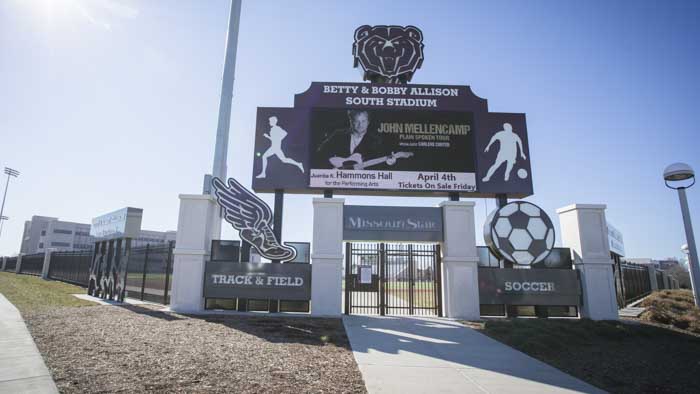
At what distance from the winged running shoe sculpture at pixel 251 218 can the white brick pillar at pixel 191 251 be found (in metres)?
0.78

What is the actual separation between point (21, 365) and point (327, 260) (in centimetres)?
766

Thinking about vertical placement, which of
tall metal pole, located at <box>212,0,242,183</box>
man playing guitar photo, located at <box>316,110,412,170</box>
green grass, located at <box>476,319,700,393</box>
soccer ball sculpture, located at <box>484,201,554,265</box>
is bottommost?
green grass, located at <box>476,319,700,393</box>

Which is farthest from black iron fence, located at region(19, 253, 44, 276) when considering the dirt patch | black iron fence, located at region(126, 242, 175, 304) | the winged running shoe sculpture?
the dirt patch

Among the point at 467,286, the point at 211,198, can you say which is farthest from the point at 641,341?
the point at 211,198

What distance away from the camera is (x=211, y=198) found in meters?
12.4

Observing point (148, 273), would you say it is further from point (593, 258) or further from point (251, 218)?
point (593, 258)

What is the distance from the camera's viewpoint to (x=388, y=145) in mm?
13711

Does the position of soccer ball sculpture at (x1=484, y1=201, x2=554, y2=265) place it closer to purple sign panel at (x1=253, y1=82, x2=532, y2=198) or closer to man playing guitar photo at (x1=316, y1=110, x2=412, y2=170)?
purple sign panel at (x1=253, y1=82, x2=532, y2=198)

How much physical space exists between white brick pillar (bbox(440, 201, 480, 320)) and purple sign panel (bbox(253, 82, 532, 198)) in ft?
5.03

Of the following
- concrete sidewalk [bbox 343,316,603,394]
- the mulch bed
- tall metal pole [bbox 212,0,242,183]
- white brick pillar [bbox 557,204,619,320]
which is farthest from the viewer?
tall metal pole [bbox 212,0,242,183]

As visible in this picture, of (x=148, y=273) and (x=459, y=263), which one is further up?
(x=459, y=263)

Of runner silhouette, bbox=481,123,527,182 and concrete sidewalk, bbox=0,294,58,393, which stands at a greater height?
runner silhouette, bbox=481,123,527,182

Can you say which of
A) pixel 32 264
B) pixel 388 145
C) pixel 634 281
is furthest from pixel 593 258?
pixel 32 264

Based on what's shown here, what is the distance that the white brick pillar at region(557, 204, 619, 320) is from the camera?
11500mm
